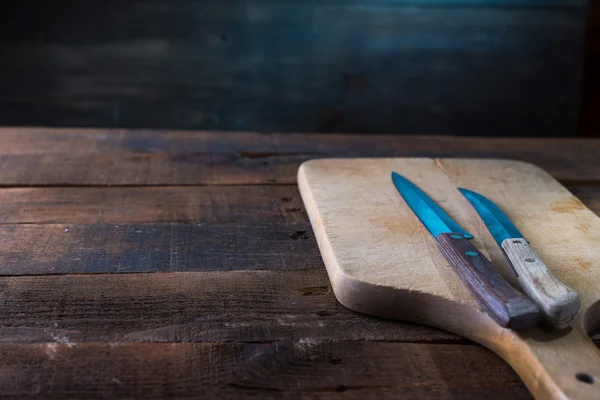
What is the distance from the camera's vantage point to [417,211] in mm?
647

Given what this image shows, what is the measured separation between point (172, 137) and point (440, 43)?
942mm

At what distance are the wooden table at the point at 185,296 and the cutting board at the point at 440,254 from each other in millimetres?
19

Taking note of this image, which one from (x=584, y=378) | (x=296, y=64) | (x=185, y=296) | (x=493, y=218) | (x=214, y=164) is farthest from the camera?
(x=296, y=64)

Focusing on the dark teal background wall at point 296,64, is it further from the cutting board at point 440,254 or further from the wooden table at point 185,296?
the cutting board at point 440,254

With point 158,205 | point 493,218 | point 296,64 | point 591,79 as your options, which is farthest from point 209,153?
point 591,79

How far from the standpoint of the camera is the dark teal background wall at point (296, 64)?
1564 millimetres

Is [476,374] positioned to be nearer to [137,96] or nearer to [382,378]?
[382,378]

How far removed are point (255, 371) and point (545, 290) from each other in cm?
21

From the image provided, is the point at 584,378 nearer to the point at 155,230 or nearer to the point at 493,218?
the point at 493,218

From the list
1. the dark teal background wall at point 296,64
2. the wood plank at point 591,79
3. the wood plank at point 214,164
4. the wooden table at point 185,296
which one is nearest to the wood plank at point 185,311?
the wooden table at point 185,296

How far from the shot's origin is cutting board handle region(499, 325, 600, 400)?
16.1 inches

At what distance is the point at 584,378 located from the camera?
417mm

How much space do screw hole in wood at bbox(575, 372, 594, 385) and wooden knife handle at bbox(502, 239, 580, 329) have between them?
4cm

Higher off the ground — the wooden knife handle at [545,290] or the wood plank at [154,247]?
the wooden knife handle at [545,290]
